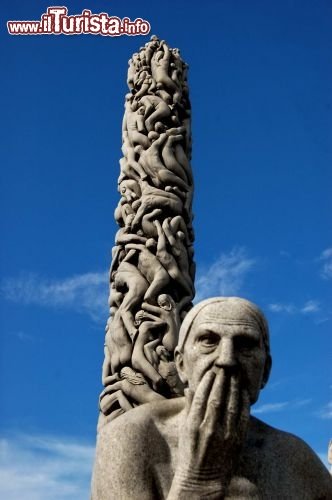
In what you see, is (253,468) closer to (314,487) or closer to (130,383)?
(314,487)

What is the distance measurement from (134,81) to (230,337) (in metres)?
4.96

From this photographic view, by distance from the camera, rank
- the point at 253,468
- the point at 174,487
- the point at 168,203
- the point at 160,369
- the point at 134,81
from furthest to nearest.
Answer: the point at 134,81 → the point at 168,203 → the point at 160,369 → the point at 253,468 → the point at 174,487

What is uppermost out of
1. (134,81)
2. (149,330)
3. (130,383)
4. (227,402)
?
(134,81)

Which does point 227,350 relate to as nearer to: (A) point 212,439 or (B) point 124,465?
(A) point 212,439

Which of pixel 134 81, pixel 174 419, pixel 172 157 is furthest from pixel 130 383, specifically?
pixel 134 81

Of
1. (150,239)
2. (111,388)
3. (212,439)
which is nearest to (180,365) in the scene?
(212,439)

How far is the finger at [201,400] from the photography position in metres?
2.84

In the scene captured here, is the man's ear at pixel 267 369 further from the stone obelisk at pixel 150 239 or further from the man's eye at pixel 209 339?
the stone obelisk at pixel 150 239

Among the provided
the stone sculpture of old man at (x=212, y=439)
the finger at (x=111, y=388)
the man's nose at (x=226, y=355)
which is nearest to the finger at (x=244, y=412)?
the stone sculpture of old man at (x=212, y=439)

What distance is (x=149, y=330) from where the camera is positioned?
19.4 feet

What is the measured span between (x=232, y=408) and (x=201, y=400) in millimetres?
123

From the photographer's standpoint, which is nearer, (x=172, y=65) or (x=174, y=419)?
(x=174, y=419)

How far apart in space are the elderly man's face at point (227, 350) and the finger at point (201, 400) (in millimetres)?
31

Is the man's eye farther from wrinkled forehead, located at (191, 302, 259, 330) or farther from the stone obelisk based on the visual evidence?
the stone obelisk
